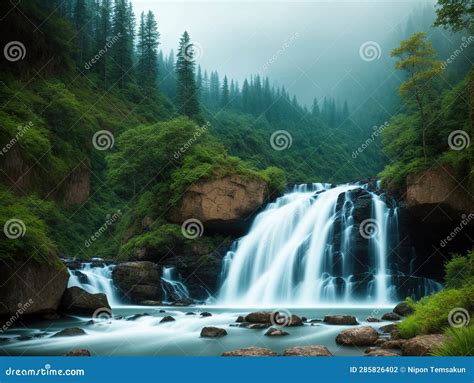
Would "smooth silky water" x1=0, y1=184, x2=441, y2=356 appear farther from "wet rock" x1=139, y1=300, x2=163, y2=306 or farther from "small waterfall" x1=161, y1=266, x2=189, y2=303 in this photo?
"wet rock" x1=139, y1=300, x2=163, y2=306

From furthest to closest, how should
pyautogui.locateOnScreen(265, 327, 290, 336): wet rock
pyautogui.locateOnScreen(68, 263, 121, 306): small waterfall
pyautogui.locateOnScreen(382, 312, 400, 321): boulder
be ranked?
pyautogui.locateOnScreen(68, 263, 121, 306): small waterfall
pyautogui.locateOnScreen(382, 312, 400, 321): boulder
pyautogui.locateOnScreen(265, 327, 290, 336): wet rock

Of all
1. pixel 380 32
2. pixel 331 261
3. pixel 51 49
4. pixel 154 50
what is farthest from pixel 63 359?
pixel 380 32

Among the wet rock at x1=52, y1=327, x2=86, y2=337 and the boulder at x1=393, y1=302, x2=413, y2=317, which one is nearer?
the wet rock at x1=52, y1=327, x2=86, y2=337

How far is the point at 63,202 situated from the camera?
113 feet

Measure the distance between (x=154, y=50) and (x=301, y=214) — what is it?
4182 cm

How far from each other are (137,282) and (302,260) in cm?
937

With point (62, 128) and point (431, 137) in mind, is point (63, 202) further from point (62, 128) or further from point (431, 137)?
point (431, 137)

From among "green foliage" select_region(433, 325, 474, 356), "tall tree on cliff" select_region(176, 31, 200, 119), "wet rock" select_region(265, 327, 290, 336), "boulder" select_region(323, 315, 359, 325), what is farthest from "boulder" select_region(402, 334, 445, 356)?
"tall tree on cliff" select_region(176, 31, 200, 119)

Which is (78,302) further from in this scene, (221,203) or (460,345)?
Result: (460,345)

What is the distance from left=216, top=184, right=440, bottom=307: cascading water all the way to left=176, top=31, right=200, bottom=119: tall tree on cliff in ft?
83.5

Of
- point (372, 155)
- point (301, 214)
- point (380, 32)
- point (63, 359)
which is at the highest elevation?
point (380, 32)

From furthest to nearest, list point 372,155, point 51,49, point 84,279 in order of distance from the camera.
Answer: point 372,155, point 51,49, point 84,279

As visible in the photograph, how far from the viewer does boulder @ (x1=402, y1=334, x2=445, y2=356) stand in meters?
9.13

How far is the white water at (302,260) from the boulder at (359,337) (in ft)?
35.6
